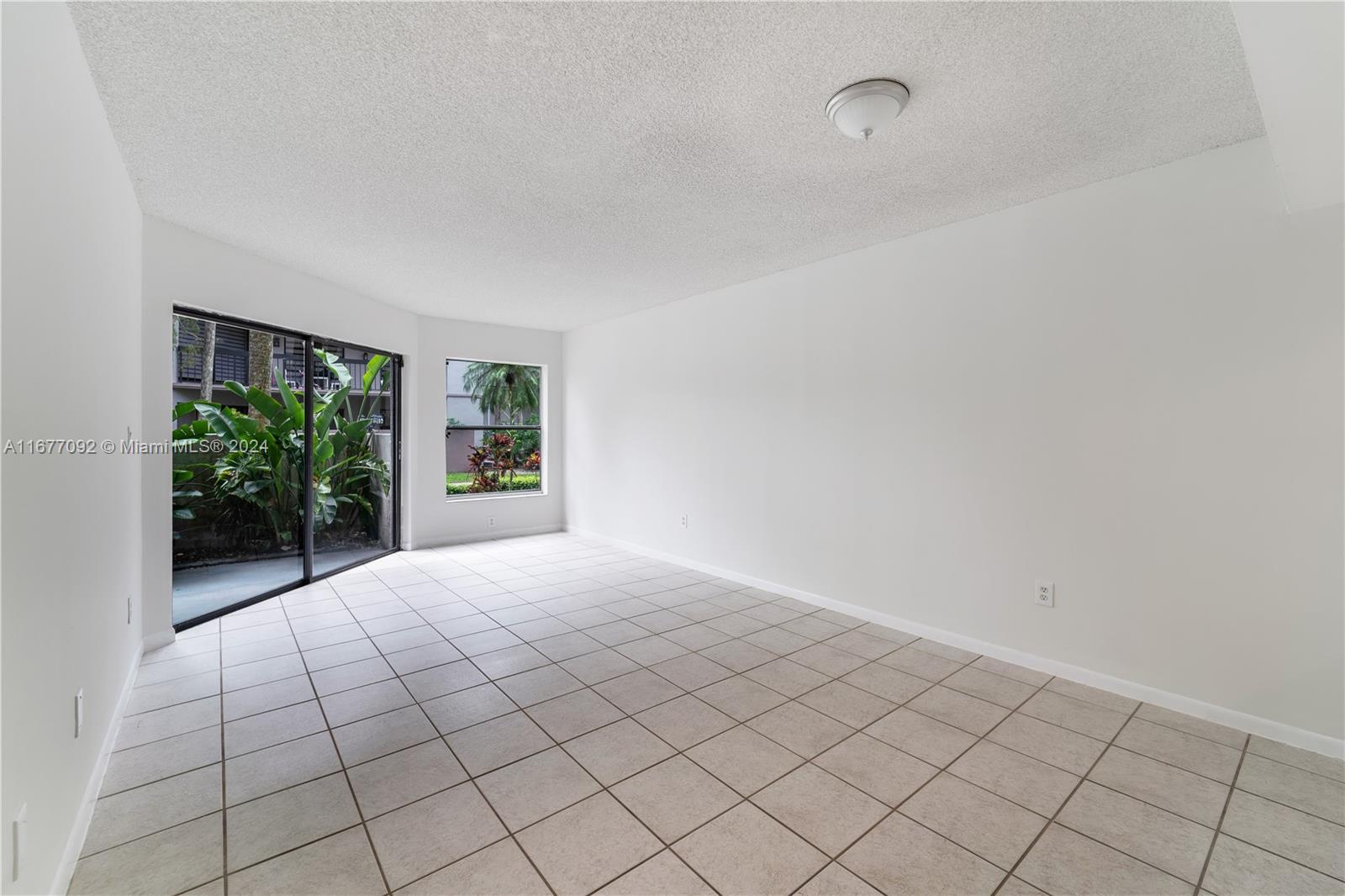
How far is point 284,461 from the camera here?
15.1 feet

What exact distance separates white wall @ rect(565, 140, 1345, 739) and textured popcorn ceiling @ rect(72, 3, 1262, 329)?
1.16 ft

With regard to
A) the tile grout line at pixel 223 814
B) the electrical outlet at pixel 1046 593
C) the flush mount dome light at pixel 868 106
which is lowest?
the tile grout line at pixel 223 814

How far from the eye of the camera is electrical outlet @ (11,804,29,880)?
1276mm

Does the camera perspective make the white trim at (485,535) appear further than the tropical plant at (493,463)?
No

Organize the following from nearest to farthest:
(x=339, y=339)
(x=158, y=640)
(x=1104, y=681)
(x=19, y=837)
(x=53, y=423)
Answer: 1. (x=19, y=837)
2. (x=53, y=423)
3. (x=1104, y=681)
4. (x=158, y=640)
5. (x=339, y=339)

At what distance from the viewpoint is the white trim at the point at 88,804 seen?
5.16 feet

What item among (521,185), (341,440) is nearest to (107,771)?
(521,185)

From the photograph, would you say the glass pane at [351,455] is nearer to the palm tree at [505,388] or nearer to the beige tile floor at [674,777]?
the palm tree at [505,388]

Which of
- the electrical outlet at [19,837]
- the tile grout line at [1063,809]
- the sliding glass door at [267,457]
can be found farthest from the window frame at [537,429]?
the tile grout line at [1063,809]

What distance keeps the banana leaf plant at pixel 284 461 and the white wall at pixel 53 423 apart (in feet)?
6.07

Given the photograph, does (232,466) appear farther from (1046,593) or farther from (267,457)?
(1046,593)

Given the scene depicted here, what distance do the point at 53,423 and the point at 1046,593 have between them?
4.12 meters

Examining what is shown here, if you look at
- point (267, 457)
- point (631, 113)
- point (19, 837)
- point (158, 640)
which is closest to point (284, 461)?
point (267, 457)

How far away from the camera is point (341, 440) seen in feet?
17.0
